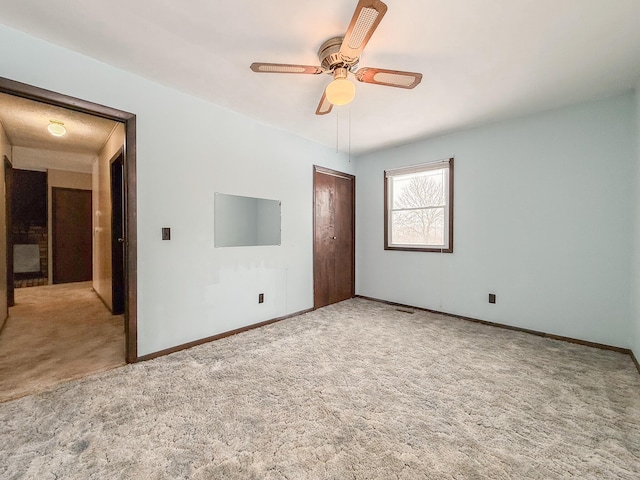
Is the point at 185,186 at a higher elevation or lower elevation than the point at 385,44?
lower

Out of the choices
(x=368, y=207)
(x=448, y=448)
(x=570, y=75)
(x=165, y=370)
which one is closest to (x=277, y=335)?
(x=165, y=370)

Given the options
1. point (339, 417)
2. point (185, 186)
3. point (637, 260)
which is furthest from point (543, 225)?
point (185, 186)

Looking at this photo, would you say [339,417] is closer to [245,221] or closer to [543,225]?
[245,221]

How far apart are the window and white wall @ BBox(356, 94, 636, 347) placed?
0.12 metres

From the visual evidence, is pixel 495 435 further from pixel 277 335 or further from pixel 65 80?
pixel 65 80

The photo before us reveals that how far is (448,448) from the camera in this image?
4.79ft

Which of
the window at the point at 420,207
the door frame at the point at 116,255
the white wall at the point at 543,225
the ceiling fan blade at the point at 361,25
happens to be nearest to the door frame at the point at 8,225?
the door frame at the point at 116,255

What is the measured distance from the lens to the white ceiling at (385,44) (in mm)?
1654

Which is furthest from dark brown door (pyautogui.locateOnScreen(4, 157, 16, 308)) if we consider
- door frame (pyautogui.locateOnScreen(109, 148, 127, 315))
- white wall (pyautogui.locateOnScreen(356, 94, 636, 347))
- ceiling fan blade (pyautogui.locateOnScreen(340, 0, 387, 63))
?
white wall (pyautogui.locateOnScreen(356, 94, 636, 347))

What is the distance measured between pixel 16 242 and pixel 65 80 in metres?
5.79

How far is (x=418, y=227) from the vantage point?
4148 mm

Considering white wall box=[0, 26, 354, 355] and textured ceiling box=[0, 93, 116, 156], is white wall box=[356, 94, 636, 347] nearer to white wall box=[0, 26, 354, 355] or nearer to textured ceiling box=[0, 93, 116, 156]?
white wall box=[0, 26, 354, 355]

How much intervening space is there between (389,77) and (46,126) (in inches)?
167

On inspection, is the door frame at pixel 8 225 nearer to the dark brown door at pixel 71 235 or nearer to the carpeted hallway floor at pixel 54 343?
the carpeted hallway floor at pixel 54 343
